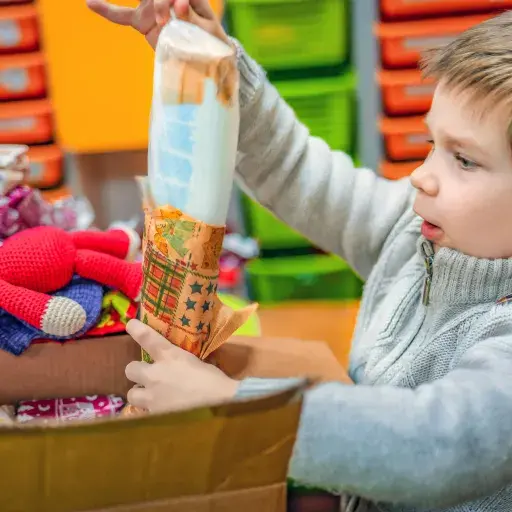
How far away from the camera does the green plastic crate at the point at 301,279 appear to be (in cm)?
132

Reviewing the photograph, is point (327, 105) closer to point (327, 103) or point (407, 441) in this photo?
point (327, 103)

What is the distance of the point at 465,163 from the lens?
58 centimetres

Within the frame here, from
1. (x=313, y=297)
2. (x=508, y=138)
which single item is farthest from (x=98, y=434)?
(x=313, y=297)

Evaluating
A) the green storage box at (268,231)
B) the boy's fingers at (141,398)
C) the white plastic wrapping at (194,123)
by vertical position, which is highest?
the white plastic wrapping at (194,123)

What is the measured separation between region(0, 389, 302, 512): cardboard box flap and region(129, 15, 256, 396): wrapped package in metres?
0.14

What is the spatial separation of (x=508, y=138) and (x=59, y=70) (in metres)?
0.83

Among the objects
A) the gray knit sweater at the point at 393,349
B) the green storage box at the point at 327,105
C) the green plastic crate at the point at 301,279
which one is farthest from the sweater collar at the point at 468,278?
the green plastic crate at the point at 301,279

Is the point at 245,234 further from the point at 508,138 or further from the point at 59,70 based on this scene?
the point at 508,138

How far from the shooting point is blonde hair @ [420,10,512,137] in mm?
550

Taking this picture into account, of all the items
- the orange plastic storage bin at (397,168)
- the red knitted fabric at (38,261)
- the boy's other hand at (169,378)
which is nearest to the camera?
the boy's other hand at (169,378)

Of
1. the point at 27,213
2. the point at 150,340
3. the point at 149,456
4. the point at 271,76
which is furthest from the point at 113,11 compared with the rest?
the point at 271,76

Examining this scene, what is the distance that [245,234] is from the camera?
1.33 m

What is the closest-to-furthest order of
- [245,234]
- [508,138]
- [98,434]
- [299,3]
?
[98,434] → [508,138] → [299,3] → [245,234]

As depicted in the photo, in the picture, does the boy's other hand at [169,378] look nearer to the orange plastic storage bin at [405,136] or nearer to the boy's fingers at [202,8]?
the boy's fingers at [202,8]
